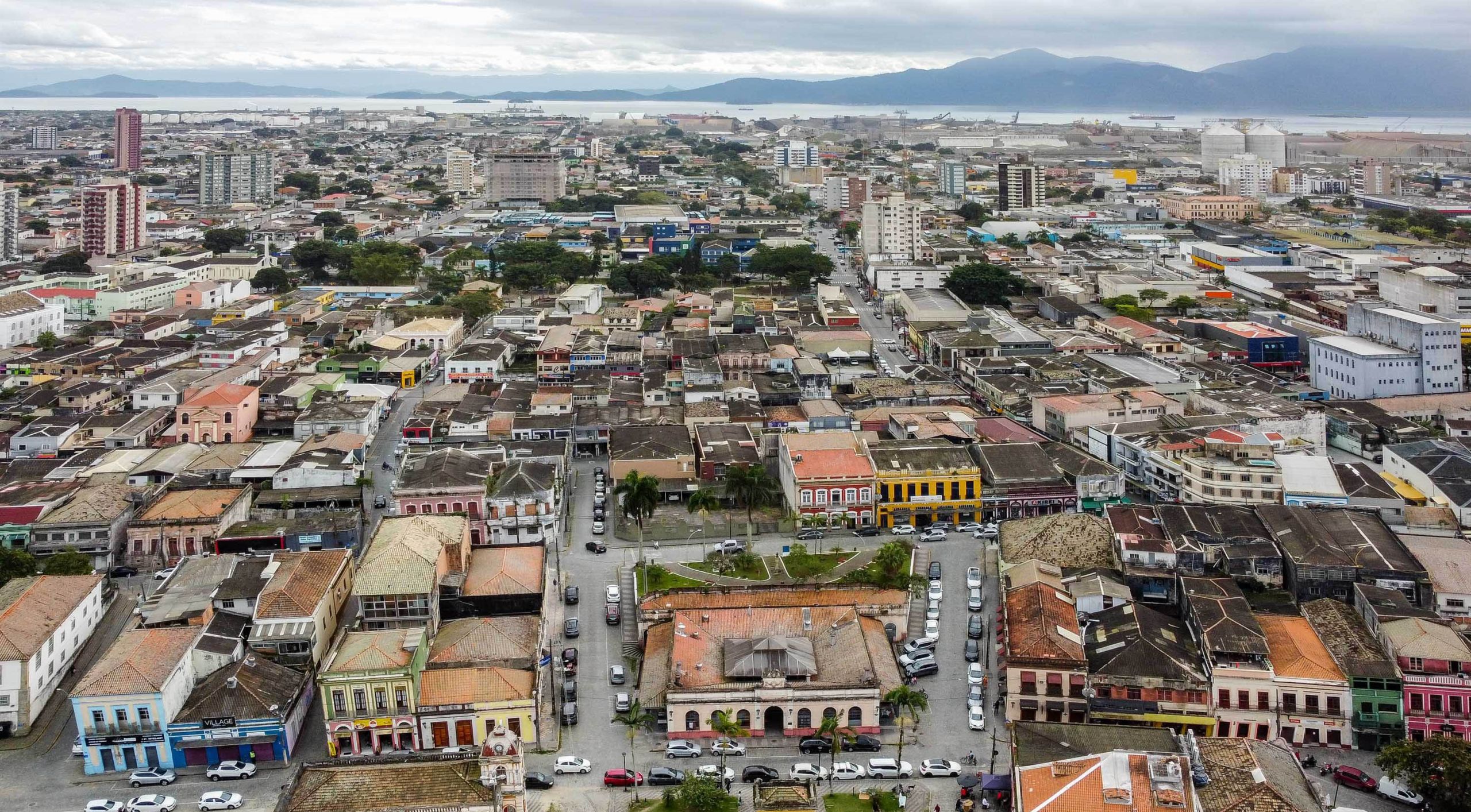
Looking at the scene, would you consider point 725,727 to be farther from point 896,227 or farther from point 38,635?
point 896,227

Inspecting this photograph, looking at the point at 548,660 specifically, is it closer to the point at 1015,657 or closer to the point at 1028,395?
the point at 1015,657

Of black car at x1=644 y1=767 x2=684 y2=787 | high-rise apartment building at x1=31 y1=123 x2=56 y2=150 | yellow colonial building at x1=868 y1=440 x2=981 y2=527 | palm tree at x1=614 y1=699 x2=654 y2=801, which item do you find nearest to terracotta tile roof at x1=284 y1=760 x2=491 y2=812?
black car at x1=644 y1=767 x2=684 y2=787

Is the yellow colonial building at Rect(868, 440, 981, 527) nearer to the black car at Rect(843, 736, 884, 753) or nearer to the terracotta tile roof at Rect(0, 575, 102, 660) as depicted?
the black car at Rect(843, 736, 884, 753)

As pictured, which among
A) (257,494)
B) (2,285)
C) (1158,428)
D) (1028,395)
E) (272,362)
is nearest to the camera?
(257,494)

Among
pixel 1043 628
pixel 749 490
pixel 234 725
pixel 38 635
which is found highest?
pixel 749 490

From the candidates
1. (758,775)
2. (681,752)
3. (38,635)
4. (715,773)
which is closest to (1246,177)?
(681,752)

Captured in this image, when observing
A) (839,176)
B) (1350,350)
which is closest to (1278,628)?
(1350,350)
